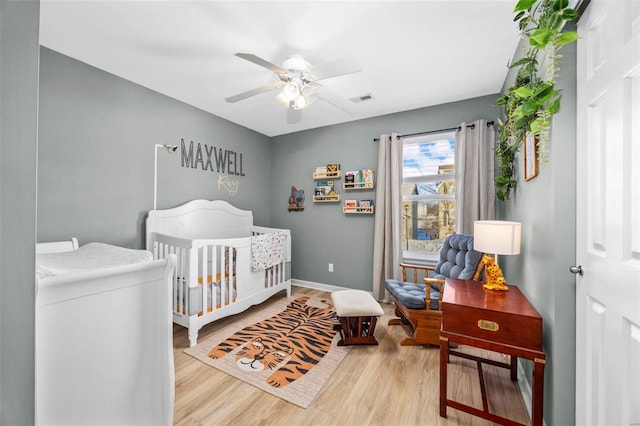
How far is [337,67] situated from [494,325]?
1.85 m

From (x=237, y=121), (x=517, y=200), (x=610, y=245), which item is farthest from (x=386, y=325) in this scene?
(x=237, y=121)

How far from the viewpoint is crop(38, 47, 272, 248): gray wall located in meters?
2.04

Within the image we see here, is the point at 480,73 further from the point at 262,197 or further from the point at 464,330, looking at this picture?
the point at 262,197

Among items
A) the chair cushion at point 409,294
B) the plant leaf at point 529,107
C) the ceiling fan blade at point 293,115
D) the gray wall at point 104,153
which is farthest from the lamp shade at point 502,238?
the gray wall at point 104,153

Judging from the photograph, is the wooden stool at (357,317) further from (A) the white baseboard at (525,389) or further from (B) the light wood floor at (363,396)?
(A) the white baseboard at (525,389)

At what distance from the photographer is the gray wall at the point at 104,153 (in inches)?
80.3

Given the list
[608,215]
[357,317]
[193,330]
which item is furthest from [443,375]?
[193,330]

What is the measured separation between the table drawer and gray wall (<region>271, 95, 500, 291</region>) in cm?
201

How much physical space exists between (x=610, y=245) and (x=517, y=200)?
1175 mm

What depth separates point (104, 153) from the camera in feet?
7.72

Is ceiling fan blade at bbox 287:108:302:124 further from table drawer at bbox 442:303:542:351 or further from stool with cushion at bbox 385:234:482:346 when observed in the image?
table drawer at bbox 442:303:542:351

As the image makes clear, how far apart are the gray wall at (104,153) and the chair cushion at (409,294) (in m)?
2.52

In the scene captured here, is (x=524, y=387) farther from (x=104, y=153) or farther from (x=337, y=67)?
(x=104, y=153)

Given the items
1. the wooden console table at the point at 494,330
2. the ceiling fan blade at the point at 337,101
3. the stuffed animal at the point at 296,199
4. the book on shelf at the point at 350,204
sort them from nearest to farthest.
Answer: the wooden console table at the point at 494,330 < the ceiling fan blade at the point at 337,101 < the book on shelf at the point at 350,204 < the stuffed animal at the point at 296,199
